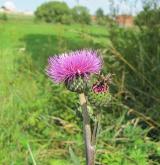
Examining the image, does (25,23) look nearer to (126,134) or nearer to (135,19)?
(135,19)

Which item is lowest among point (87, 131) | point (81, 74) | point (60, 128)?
point (60, 128)

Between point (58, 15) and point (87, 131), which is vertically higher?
point (87, 131)

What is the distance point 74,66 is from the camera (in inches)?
66.3

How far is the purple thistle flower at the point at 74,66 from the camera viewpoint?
168 centimetres

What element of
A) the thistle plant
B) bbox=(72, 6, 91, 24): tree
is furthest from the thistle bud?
bbox=(72, 6, 91, 24): tree

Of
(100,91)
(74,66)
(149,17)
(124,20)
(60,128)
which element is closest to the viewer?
(74,66)

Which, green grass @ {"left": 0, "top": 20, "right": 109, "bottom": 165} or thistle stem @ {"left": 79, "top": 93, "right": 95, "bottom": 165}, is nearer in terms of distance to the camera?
thistle stem @ {"left": 79, "top": 93, "right": 95, "bottom": 165}

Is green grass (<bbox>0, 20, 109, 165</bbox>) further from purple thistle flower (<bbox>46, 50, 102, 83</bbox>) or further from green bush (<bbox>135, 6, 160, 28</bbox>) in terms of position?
purple thistle flower (<bbox>46, 50, 102, 83</bbox>)

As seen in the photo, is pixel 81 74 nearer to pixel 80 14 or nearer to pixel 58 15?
pixel 80 14

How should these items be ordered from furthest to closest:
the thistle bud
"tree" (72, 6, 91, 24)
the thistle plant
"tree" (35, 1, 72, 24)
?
"tree" (35, 1, 72, 24)
"tree" (72, 6, 91, 24)
the thistle bud
the thistle plant

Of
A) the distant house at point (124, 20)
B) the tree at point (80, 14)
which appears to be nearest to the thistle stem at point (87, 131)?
the tree at point (80, 14)

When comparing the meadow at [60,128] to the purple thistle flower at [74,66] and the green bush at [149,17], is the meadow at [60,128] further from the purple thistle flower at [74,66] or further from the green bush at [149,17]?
the purple thistle flower at [74,66]

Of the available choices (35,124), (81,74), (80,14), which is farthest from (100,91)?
(80,14)

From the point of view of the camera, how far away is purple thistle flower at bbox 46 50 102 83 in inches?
66.3
